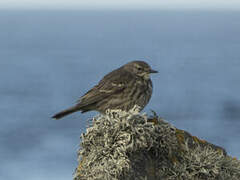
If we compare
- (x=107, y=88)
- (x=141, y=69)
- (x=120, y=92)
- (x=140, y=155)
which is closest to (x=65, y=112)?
(x=107, y=88)

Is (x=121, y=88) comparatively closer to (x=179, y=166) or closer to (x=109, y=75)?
(x=109, y=75)

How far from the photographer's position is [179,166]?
7766 mm

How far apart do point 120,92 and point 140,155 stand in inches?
138

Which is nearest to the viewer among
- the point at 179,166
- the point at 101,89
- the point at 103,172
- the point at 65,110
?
the point at 103,172

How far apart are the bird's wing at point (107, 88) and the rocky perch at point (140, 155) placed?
2.79 m

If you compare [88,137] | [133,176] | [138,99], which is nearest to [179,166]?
[133,176]

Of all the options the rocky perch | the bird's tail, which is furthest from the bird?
the rocky perch

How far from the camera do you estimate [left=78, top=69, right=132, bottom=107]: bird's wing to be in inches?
434

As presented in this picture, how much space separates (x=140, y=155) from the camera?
7.61 meters

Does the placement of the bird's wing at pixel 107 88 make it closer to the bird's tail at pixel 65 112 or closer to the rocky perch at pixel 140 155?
the bird's tail at pixel 65 112

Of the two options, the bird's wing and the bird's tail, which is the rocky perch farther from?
the bird's wing

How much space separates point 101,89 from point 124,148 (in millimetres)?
4079

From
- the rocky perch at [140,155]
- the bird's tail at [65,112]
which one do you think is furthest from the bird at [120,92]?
the rocky perch at [140,155]

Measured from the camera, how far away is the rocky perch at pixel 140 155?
736 centimetres
